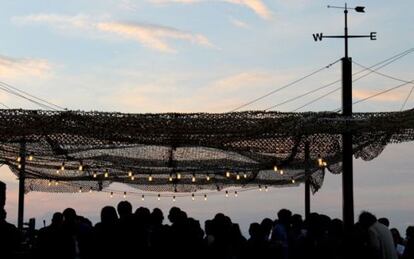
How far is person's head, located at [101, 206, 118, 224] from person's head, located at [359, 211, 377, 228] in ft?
12.4

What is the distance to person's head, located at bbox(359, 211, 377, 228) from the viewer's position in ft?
40.2

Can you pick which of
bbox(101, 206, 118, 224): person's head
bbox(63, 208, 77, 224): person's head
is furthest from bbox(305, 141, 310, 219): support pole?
bbox(101, 206, 118, 224): person's head

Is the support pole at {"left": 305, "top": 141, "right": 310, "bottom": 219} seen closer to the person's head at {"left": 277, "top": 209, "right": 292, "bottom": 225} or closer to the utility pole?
the utility pole

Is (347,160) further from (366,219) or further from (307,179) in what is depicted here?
(307,179)

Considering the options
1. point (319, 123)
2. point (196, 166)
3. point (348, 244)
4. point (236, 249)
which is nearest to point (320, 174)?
point (196, 166)

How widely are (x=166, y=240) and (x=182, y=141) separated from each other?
455cm

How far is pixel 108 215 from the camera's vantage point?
10297 mm

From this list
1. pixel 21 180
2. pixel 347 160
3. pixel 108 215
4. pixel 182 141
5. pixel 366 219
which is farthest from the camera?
pixel 21 180

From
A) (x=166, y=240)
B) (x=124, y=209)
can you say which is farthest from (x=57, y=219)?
(x=166, y=240)

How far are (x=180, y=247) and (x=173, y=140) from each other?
455cm

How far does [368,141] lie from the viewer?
15773 millimetres

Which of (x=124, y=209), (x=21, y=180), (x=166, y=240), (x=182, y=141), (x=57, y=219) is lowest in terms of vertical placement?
(x=166, y=240)

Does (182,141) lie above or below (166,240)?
above

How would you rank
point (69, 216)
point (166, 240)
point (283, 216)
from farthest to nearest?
1. point (283, 216)
2. point (69, 216)
3. point (166, 240)
